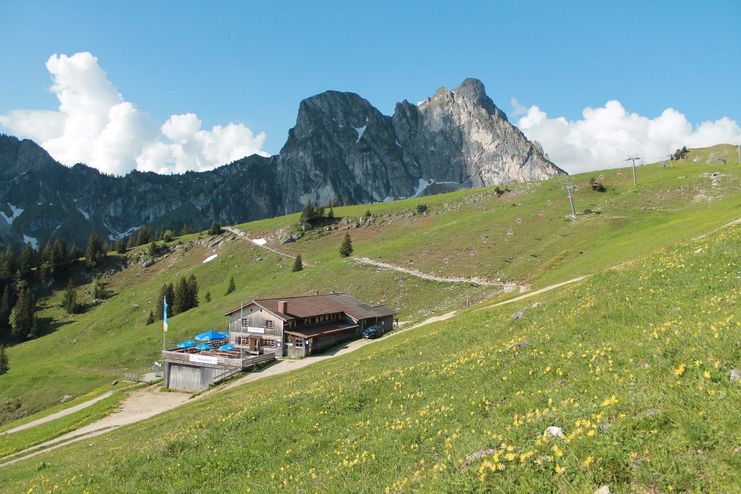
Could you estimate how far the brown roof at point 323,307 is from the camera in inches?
2248

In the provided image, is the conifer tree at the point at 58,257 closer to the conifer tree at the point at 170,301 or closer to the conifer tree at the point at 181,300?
the conifer tree at the point at 170,301

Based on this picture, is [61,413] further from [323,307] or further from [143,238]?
[143,238]

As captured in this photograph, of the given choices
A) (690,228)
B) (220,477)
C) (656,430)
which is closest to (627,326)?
(656,430)

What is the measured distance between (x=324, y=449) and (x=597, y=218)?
3438 inches

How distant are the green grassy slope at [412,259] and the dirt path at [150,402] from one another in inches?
594

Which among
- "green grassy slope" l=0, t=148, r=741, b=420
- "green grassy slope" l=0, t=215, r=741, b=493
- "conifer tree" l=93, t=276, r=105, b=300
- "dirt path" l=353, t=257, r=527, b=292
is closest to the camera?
"green grassy slope" l=0, t=215, r=741, b=493

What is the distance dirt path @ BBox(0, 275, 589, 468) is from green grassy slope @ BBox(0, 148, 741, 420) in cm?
1509

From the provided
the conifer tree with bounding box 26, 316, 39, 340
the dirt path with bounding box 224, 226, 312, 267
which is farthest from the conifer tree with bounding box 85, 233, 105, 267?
the dirt path with bounding box 224, 226, 312, 267

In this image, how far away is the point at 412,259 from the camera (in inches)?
3477

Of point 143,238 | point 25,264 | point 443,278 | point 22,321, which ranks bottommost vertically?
point 22,321

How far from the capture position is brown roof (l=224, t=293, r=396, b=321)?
5709 cm

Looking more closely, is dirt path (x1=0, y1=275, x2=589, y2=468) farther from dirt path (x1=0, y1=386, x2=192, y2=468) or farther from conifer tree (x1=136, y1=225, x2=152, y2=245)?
conifer tree (x1=136, y1=225, x2=152, y2=245)

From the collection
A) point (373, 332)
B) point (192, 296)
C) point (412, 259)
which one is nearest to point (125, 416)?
point (373, 332)

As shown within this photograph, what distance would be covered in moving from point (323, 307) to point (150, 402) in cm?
2394
